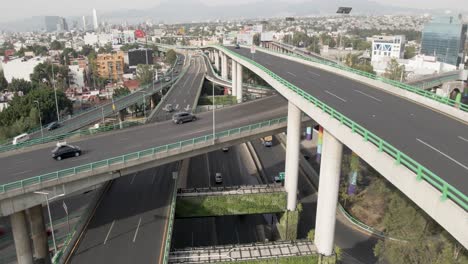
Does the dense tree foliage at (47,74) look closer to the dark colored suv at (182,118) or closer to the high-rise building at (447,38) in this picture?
the dark colored suv at (182,118)

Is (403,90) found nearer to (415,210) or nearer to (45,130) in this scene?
(415,210)

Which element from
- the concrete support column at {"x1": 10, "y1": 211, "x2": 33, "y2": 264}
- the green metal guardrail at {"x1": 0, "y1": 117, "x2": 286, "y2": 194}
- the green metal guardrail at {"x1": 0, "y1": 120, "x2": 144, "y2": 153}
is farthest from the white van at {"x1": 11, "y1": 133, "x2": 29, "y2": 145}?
the green metal guardrail at {"x1": 0, "y1": 117, "x2": 286, "y2": 194}

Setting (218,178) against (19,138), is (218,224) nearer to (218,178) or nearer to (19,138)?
(218,178)

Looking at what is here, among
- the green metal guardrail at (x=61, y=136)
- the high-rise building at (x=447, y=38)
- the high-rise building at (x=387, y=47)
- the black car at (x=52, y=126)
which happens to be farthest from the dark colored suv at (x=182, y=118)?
the high-rise building at (x=447, y=38)

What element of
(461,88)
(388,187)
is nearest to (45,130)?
(388,187)

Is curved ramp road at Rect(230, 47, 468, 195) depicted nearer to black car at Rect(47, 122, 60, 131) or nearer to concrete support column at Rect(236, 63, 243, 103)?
concrete support column at Rect(236, 63, 243, 103)

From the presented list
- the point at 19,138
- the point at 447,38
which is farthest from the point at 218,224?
the point at 447,38

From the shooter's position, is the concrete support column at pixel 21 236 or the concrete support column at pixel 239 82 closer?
the concrete support column at pixel 21 236
